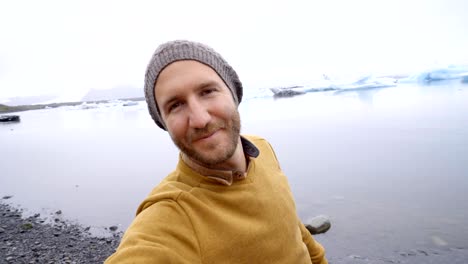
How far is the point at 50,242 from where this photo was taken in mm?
6402

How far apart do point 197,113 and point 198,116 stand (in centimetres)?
2

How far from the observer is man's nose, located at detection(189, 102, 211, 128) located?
5.04ft

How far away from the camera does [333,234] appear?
5.77m

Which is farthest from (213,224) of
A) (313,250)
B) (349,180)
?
(349,180)

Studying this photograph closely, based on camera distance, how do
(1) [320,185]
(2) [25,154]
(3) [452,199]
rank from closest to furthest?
(3) [452,199]
(1) [320,185]
(2) [25,154]

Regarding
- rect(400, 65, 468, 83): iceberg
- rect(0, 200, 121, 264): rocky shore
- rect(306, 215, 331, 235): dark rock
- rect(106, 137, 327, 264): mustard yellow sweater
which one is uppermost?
rect(106, 137, 327, 264): mustard yellow sweater

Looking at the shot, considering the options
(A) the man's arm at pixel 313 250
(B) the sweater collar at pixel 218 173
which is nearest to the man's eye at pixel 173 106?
(B) the sweater collar at pixel 218 173

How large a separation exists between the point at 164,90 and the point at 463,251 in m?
5.43

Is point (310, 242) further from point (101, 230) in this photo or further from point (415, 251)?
point (101, 230)

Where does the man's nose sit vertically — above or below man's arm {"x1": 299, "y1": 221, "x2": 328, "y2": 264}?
above

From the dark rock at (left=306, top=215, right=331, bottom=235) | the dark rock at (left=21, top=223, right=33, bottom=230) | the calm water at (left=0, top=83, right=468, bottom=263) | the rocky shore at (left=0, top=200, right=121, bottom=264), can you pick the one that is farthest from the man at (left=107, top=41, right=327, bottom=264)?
the dark rock at (left=21, top=223, right=33, bottom=230)

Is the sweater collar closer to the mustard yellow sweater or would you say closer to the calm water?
the mustard yellow sweater

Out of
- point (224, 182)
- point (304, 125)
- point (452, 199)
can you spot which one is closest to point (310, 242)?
point (224, 182)

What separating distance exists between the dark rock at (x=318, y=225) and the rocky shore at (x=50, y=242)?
149 inches
